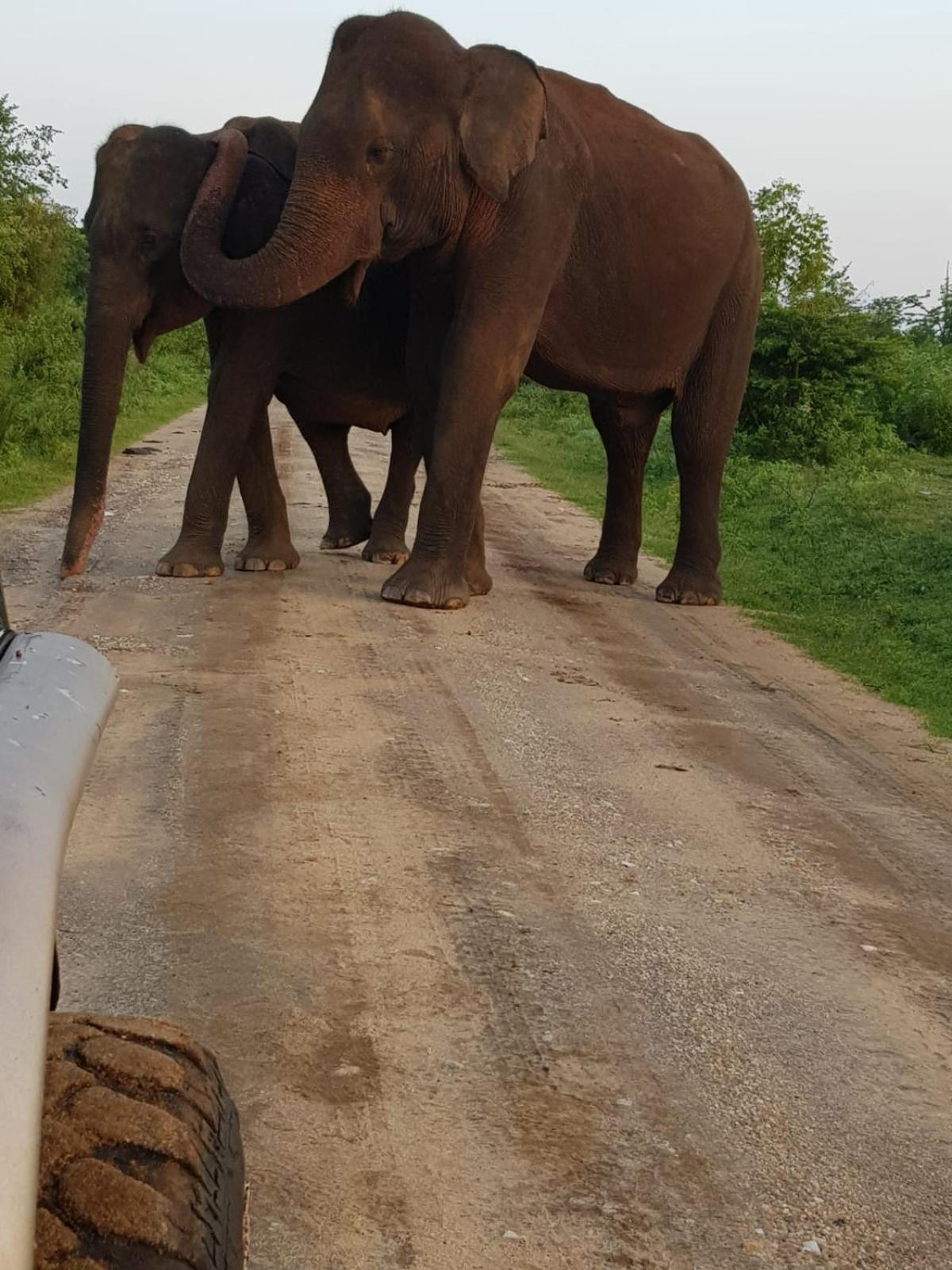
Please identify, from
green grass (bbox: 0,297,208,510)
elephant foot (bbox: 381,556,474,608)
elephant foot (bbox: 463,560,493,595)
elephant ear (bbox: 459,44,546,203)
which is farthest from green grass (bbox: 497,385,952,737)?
green grass (bbox: 0,297,208,510)

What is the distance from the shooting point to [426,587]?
9.13 meters

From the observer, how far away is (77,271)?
4388cm

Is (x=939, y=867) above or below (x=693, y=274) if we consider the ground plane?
below

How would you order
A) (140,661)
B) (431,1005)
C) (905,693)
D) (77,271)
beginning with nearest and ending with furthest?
(431,1005)
(140,661)
(905,693)
(77,271)

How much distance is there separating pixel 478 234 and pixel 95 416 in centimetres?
229

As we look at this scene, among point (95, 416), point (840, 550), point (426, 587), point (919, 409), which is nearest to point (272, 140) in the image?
point (95, 416)

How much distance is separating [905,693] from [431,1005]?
16.0ft

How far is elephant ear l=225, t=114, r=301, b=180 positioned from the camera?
32.2ft

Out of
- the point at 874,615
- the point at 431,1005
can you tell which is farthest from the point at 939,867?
the point at 874,615

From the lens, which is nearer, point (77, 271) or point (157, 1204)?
point (157, 1204)

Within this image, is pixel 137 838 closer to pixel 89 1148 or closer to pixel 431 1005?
pixel 431 1005

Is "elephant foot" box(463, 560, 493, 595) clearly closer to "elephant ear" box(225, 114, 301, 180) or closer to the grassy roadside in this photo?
"elephant ear" box(225, 114, 301, 180)

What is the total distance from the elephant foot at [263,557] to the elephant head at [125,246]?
3.07 feet

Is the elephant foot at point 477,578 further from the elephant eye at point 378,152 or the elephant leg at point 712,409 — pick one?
the elephant eye at point 378,152
